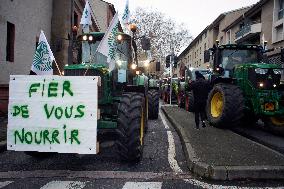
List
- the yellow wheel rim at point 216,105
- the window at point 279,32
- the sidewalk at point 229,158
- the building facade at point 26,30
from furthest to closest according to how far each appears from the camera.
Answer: the window at point 279,32 → the building facade at point 26,30 → the yellow wheel rim at point 216,105 → the sidewalk at point 229,158

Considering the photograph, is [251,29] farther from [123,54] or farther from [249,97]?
[123,54]

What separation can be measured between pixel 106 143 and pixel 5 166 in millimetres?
2580

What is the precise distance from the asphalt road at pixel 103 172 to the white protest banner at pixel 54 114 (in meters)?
0.46

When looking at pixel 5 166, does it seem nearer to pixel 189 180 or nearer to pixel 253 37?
pixel 189 180

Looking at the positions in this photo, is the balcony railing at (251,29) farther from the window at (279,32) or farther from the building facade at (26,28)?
the building facade at (26,28)

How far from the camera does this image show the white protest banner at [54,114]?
5785 millimetres

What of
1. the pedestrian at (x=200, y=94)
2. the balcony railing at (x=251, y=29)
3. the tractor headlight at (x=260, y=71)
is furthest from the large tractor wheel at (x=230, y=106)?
the balcony railing at (x=251, y=29)

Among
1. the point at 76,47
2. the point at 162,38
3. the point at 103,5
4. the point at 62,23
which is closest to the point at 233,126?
the point at 76,47

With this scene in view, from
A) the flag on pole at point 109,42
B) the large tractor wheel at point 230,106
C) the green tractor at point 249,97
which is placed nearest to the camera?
the flag on pole at point 109,42

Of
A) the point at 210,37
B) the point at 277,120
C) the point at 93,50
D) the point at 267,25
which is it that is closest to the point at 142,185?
the point at 93,50

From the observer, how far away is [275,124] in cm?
1003

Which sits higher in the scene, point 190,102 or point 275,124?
point 190,102

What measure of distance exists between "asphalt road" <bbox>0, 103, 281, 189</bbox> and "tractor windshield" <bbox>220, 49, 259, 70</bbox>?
16.8ft

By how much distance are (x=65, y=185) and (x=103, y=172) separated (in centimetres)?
86
